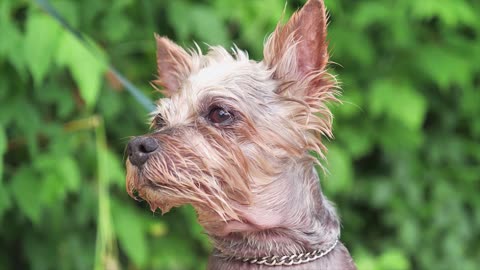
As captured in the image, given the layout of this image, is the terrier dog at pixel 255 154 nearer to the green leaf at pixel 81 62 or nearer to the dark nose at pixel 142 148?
the dark nose at pixel 142 148

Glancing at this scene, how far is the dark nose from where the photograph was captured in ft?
4.78

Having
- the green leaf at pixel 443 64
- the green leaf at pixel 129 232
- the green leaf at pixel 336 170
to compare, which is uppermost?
the green leaf at pixel 443 64

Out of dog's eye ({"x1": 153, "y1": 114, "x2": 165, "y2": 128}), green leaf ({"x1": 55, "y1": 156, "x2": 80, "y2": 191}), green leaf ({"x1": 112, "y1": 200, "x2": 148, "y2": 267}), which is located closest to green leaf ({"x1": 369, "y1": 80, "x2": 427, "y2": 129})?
green leaf ({"x1": 112, "y1": 200, "x2": 148, "y2": 267})

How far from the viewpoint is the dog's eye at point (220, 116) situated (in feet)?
5.05

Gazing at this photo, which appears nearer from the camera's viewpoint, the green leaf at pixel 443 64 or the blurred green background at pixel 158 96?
the blurred green background at pixel 158 96

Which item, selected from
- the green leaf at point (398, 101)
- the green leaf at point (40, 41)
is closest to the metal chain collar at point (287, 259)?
the green leaf at point (40, 41)

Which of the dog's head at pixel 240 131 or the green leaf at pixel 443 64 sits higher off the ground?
the dog's head at pixel 240 131

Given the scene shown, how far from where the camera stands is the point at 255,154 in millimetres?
1519

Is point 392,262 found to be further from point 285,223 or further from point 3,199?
point 285,223

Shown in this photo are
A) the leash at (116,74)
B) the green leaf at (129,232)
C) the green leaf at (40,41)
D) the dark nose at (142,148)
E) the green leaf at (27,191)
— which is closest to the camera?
the dark nose at (142,148)

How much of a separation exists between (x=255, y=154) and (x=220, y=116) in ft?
0.37

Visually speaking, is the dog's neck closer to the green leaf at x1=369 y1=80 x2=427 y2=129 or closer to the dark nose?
the dark nose

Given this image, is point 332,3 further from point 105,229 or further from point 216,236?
point 216,236

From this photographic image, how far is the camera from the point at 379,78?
3.75m
